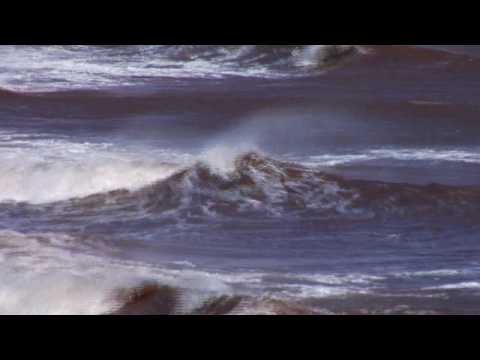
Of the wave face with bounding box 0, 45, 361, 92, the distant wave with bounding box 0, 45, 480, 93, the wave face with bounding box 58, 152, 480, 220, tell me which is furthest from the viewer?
the distant wave with bounding box 0, 45, 480, 93

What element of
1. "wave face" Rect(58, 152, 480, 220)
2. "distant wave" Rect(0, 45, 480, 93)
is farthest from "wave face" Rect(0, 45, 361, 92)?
"wave face" Rect(58, 152, 480, 220)

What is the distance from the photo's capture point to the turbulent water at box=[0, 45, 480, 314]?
7.96 m

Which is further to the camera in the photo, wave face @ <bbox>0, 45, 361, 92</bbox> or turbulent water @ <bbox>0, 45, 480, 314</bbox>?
wave face @ <bbox>0, 45, 361, 92</bbox>

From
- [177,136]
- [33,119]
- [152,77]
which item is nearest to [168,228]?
[177,136]

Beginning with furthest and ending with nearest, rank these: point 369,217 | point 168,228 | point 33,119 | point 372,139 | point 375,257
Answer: point 33,119 → point 372,139 → point 369,217 → point 168,228 → point 375,257

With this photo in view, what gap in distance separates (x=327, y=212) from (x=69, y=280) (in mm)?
3786

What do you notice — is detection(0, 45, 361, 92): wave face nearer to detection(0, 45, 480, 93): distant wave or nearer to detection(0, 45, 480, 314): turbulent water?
detection(0, 45, 480, 93): distant wave

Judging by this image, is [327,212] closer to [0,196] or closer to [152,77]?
[0,196]

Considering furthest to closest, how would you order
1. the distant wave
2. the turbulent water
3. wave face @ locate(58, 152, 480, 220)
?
the distant wave < wave face @ locate(58, 152, 480, 220) < the turbulent water

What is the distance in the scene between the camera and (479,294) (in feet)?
26.0

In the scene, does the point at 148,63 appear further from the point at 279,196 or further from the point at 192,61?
the point at 279,196

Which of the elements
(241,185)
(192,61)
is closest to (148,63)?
(192,61)

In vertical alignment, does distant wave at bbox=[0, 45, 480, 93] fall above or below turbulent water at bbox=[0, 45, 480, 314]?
above

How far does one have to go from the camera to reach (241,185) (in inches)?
474
